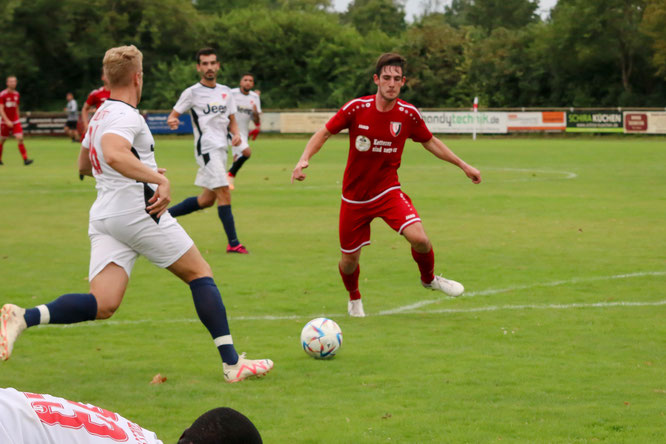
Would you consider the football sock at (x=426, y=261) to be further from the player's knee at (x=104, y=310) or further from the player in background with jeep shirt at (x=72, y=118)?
the player in background with jeep shirt at (x=72, y=118)

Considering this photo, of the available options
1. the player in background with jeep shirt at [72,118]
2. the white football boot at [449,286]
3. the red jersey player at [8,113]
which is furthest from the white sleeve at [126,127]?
the player in background with jeep shirt at [72,118]

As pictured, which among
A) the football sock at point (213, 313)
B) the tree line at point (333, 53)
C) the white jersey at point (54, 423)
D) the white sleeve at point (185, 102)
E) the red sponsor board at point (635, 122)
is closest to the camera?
the white jersey at point (54, 423)

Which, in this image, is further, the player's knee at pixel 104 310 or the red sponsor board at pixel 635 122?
the red sponsor board at pixel 635 122

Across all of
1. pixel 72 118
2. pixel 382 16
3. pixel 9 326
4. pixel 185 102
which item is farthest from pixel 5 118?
pixel 382 16

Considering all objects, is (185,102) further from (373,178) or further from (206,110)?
(373,178)

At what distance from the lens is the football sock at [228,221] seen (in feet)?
38.4

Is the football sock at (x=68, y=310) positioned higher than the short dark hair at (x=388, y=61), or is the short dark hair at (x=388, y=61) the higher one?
the short dark hair at (x=388, y=61)

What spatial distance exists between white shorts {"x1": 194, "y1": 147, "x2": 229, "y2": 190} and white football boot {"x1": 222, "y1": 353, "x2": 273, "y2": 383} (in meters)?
5.76

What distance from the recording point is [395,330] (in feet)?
24.8

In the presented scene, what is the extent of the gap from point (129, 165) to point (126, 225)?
18.4 inches

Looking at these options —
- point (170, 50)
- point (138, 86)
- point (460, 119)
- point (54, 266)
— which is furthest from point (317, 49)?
point (138, 86)

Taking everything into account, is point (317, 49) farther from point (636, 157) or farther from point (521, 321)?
point (521, 321)

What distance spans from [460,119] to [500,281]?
122 ft

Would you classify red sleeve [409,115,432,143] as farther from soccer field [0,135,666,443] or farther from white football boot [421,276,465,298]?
soccer field [0,135,666,443]
